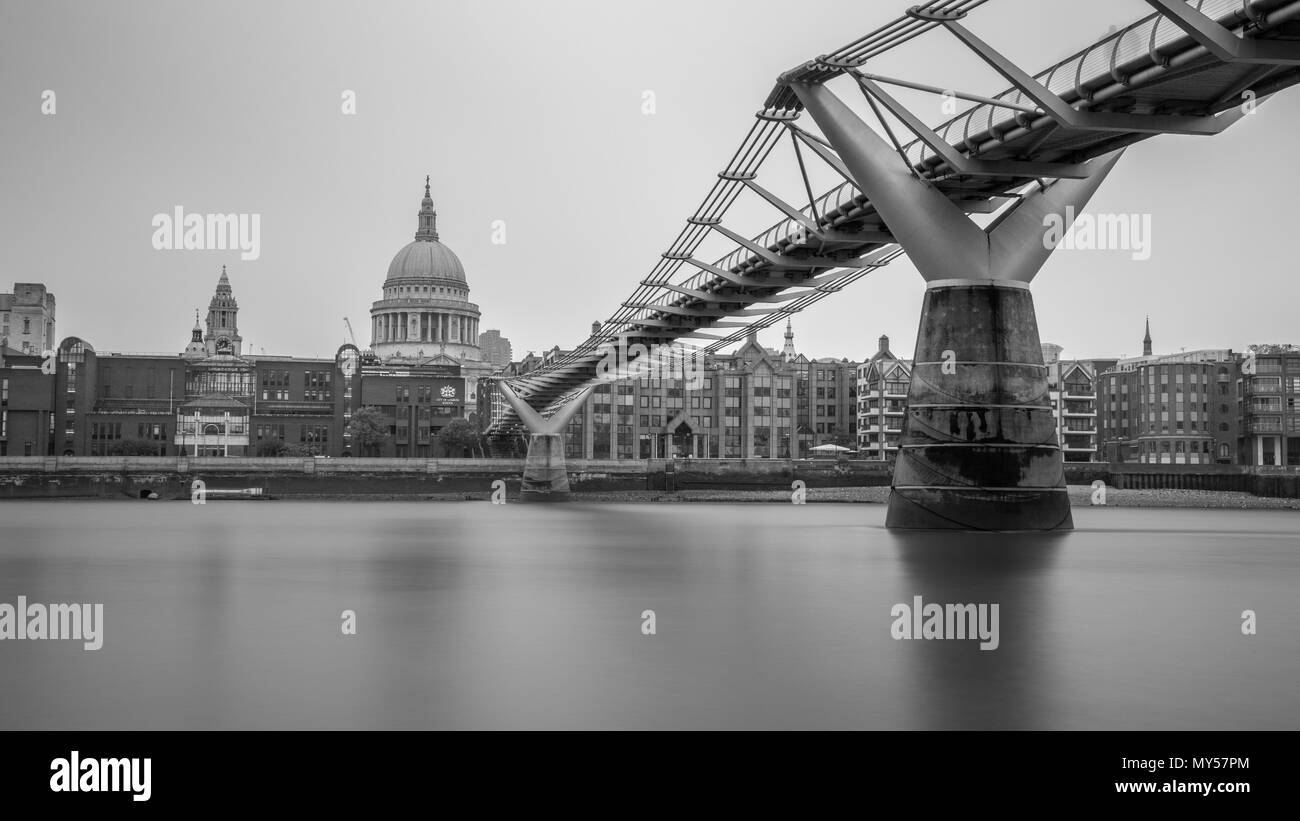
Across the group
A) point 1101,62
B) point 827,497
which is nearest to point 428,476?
point 827,497

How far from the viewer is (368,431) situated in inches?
5399

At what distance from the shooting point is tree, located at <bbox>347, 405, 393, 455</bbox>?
13700 centimetres

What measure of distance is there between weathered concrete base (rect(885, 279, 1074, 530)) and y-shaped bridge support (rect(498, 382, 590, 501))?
194ft

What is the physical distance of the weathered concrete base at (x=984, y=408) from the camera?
3550 centimetres

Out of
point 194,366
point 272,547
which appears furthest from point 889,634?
point 194,366

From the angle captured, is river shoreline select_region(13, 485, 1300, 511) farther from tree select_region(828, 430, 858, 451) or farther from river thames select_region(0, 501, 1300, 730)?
river thames select_region(0, 501, 1300, 730)

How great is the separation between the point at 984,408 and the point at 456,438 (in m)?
111

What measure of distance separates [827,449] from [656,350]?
3880cm

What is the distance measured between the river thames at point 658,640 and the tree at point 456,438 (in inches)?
4046
